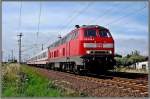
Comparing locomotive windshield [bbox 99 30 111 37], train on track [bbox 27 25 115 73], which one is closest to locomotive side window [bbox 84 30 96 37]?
train on track [bbox 27 25 115 73]

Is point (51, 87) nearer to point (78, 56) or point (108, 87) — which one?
point (108, 87)

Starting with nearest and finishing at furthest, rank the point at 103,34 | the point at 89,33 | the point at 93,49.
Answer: the point at 93,49, the point at 103,34, the point at 89,33

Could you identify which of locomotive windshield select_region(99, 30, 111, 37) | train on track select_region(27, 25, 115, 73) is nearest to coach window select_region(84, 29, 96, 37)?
train on track select_region(27, 25, 115, 73)

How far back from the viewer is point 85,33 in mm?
16391

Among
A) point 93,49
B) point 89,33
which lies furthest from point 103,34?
point 93,49

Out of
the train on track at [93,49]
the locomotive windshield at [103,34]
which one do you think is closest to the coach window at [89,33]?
the train on track at [93,49]

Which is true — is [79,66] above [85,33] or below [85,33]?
below

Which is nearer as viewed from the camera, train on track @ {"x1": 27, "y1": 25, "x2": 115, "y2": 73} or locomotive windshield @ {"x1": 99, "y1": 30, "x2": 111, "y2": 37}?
train on track @ {"x1": 27, "y1": 25, "x2": 115, "y2": 73}

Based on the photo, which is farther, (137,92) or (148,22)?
(137,92)

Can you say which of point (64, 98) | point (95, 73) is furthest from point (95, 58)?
point (64, 98)

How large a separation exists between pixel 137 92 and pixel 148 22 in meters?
2.27

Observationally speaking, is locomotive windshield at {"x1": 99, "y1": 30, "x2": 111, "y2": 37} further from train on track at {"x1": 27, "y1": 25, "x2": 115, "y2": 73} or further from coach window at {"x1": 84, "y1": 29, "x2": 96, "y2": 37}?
coach window at {"x1": 84, "y1": 29, "x2": 96, "y2": 37}

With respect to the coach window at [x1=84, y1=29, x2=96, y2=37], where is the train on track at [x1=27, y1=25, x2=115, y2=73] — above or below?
below

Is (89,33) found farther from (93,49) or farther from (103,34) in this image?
(93,49)
